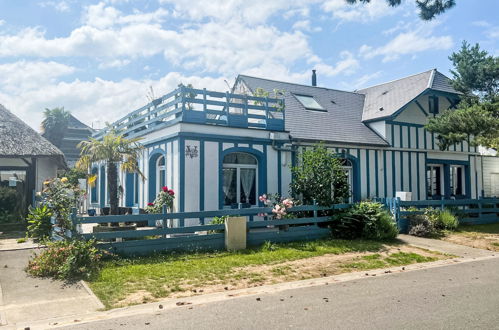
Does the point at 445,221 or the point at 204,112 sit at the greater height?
the point at 204,112

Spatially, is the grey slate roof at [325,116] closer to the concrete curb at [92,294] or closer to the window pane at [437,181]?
the window pane at [437,181]

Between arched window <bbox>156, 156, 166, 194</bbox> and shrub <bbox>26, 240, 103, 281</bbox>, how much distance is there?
6179 millimetres

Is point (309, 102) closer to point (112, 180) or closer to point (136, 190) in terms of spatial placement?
point (136, 190)

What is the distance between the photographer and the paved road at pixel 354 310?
5.02 meters

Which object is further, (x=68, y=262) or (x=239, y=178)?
(x=239, y=178)

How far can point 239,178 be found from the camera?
13.6 metres

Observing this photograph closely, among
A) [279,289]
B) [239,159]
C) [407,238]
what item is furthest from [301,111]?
[279,289]

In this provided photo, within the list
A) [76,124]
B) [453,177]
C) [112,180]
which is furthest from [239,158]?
[76,124]

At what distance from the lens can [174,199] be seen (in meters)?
12.2

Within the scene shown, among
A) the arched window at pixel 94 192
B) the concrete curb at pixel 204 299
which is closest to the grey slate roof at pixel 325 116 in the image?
the concrete curb at pixel 204 299

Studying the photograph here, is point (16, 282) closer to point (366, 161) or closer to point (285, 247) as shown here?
point (285, 247)

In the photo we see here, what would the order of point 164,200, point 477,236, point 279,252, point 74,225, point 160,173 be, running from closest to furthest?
1. point 74,225
2. point 279,252
3. point 164,200
4. point 477,236
5. point 160,173

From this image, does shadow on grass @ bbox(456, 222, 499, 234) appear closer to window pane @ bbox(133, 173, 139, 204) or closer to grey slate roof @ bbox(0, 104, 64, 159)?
window pane @ bbox(133, 173, 139, 204)

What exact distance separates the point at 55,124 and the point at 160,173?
97.7 feet
